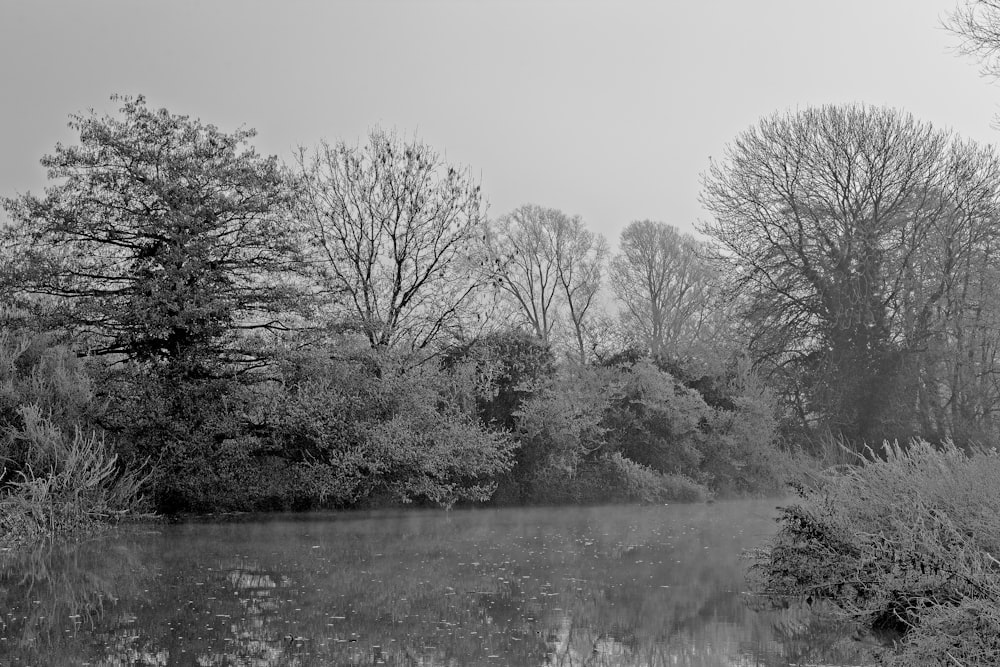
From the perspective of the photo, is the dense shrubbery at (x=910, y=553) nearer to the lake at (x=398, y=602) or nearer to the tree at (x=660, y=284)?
the lake at (x=398, y=602)

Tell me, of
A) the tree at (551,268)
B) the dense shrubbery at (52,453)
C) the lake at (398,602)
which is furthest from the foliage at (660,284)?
the dense shrubbery at (52,453)

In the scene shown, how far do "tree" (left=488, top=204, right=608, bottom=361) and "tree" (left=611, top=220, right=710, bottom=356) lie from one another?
181 centimetres

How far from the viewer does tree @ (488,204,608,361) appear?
134 ft

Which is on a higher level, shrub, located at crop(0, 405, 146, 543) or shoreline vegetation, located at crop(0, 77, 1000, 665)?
shoreline vegetation, located at crop(0, 77, 1000, 665)

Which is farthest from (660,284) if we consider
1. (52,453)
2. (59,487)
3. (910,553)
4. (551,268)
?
(910,553)

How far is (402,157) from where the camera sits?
25344mm

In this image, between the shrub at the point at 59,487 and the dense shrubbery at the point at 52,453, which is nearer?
the shrub at the point at 59,487

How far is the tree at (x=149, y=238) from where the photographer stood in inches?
794

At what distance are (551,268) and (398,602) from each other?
31.3 meters

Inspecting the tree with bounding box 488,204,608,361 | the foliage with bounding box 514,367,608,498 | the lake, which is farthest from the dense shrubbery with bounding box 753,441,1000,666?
the tree with bounding box 488,204,608,361

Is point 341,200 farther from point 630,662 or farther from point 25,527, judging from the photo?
point 630,662

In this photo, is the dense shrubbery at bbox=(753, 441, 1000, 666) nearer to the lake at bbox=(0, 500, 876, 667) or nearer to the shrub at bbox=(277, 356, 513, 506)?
the lake at bbox=(0, 500, 876, 667)

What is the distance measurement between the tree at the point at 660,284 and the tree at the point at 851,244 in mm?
12714

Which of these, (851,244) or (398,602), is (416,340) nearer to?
(851,244)
